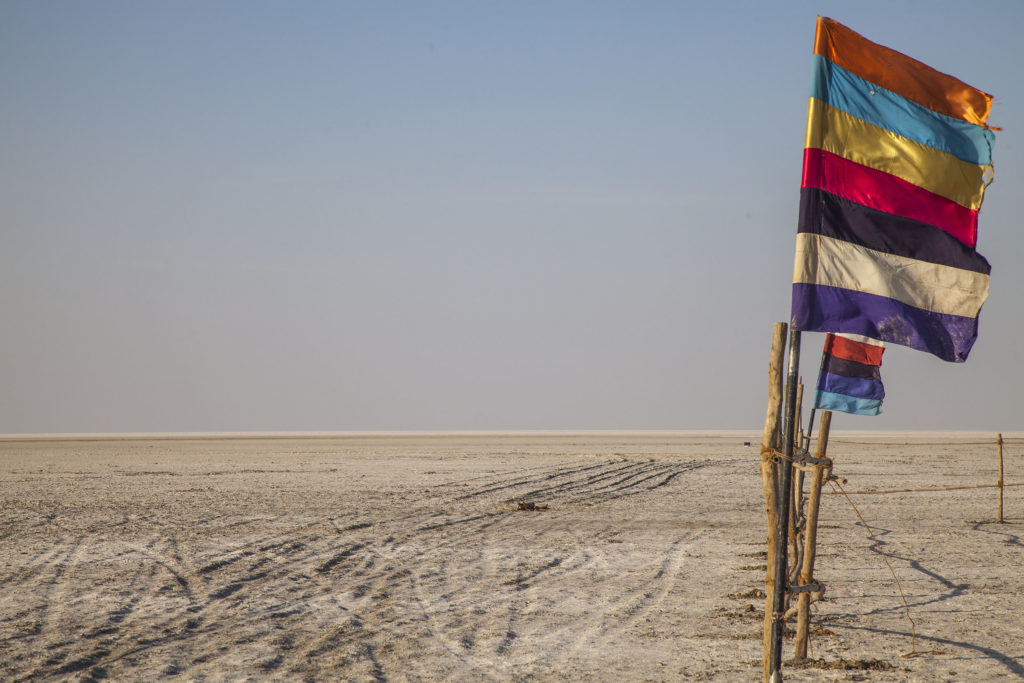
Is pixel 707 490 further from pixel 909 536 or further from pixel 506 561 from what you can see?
pixel 506 561

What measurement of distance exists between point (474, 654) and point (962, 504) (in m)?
16.1

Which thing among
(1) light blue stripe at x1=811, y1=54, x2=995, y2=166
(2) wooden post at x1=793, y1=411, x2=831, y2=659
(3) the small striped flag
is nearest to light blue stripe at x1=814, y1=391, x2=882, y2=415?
(3) the small striped flag

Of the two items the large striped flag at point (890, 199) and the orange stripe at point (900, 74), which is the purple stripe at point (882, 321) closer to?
the large striped flag at point (890, 199)

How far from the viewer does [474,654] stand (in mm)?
7934

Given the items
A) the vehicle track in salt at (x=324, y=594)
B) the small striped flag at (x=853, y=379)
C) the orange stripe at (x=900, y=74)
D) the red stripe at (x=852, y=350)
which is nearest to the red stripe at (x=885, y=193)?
the orange stripe at (x=900, y=74)

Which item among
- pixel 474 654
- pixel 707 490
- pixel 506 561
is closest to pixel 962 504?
pixel 707 490

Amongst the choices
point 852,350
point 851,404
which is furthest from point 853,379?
point 852,350

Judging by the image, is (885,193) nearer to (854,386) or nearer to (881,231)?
(881,231)

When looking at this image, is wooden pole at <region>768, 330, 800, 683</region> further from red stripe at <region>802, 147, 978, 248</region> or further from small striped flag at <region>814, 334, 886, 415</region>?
small striped flag at <region>814, 334, 886, 415</region>

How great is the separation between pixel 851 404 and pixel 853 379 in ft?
1.08

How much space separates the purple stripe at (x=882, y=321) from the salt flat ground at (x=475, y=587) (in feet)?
10.7

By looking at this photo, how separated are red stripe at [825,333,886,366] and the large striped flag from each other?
2569mm

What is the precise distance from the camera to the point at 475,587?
10.7 metres

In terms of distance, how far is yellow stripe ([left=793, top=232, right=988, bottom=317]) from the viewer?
514 centimetres
